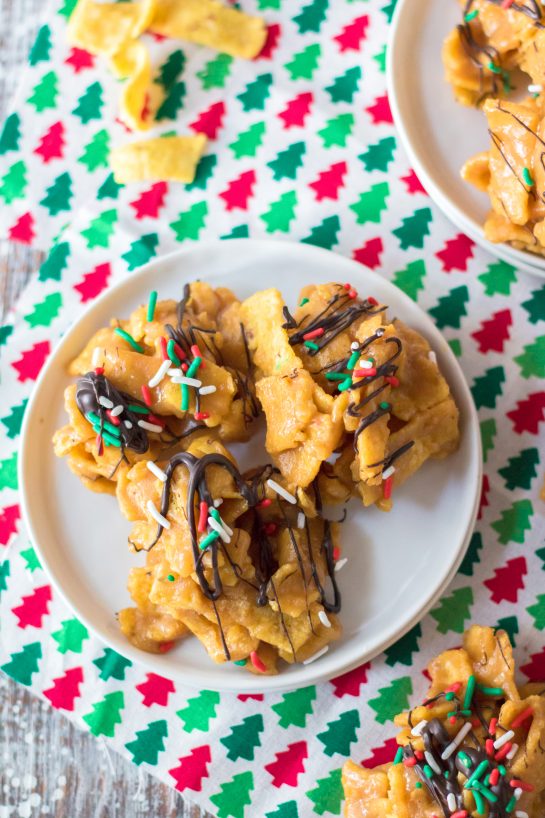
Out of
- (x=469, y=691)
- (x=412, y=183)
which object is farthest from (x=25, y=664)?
(x=412, y=183)

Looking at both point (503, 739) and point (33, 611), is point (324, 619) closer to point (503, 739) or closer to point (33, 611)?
point (503, 739)

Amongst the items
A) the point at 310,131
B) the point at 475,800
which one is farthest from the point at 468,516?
the point at 310,131

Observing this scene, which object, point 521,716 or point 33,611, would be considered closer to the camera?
point 521,716

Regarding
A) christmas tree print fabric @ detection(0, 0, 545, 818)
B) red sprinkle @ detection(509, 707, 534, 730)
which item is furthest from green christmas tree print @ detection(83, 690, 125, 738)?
red sprinkle @ detection(509, 707, 534, 730)

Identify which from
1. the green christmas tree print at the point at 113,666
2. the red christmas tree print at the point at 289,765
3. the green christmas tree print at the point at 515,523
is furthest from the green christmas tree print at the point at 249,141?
the red christmas tree print at the point at 289,765

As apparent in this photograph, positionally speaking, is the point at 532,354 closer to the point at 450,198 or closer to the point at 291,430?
the point at 450,198

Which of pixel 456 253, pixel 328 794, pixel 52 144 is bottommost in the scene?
pixel 328 794
